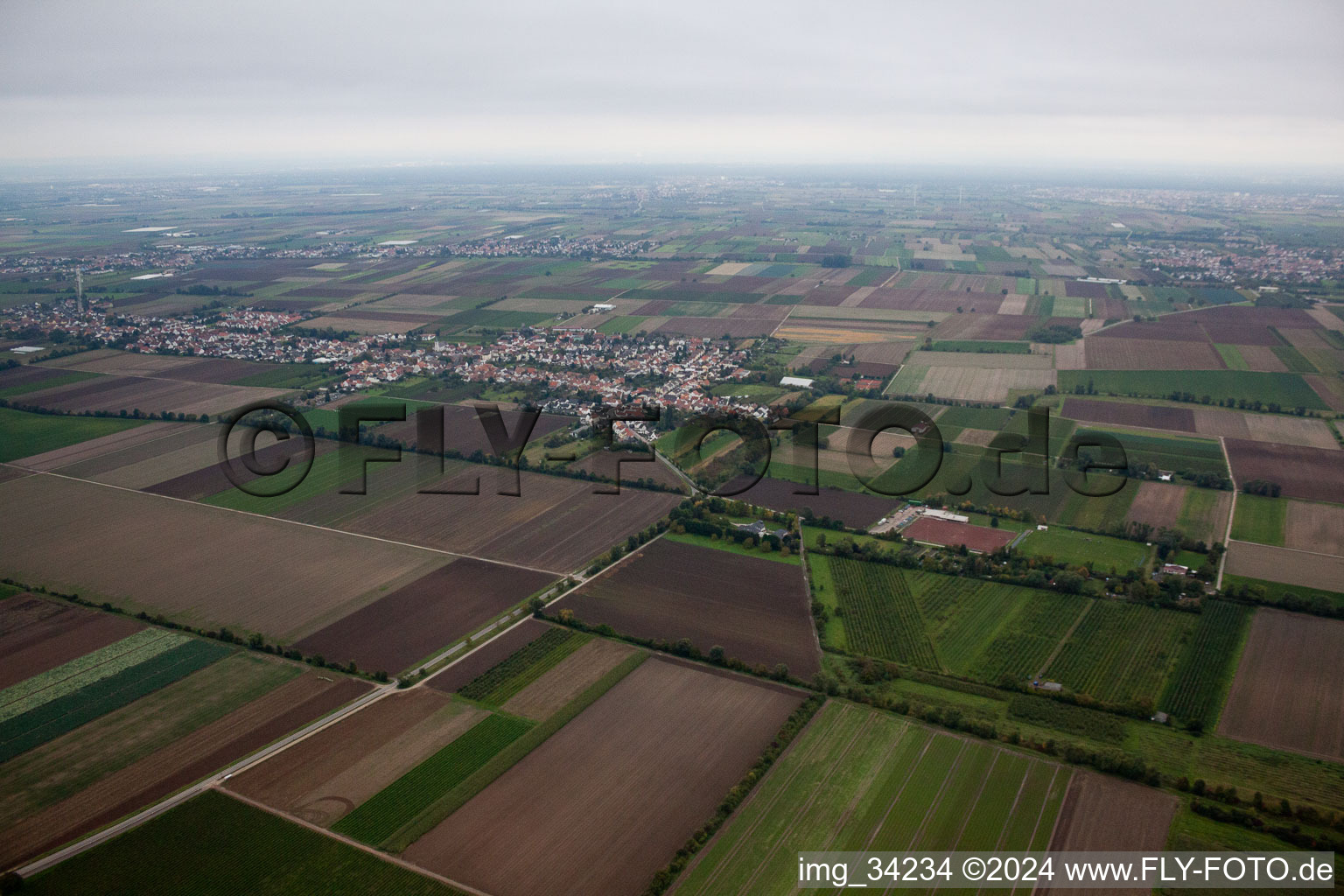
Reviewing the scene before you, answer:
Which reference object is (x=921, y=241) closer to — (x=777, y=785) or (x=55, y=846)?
(x=777, y=785)

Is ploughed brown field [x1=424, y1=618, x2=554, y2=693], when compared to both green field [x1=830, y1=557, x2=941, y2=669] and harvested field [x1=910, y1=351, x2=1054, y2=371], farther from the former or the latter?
harvested field [x1=910, y1=351, x2=1054, y2=371]

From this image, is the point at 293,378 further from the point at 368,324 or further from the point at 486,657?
the point at 486,657

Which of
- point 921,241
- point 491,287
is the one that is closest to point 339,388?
point 491,287

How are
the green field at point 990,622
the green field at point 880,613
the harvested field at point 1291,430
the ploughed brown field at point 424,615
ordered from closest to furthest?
the green field at point 990,622 < the green field at point 880,613 < the ploughed brown field at point 424,615 < the harvested field at point 1291,430

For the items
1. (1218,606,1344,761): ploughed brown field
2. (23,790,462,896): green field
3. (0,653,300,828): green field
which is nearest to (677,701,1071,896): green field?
(1218,606,1344,761): ploughed brown field

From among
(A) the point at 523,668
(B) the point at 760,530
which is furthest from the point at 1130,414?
(A) the point at 523,668

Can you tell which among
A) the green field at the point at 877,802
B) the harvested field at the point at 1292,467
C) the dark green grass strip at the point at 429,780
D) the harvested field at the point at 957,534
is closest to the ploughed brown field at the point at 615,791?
the dark green grass strip at the point at 429,780

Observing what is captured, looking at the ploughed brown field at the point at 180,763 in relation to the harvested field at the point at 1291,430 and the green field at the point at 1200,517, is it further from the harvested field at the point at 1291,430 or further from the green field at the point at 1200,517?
the harvested field at the point at 1291,430
